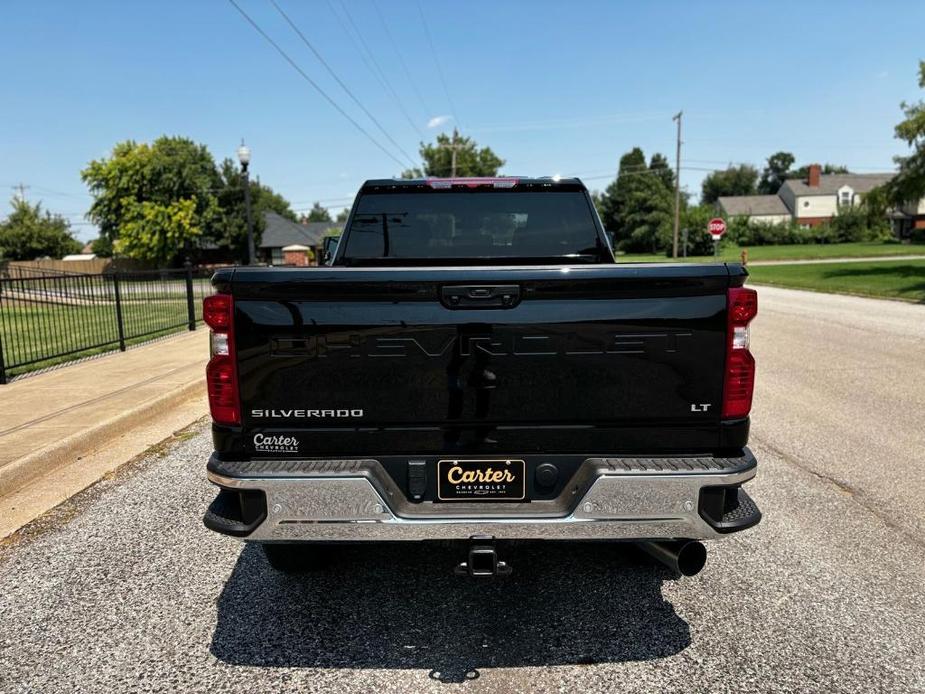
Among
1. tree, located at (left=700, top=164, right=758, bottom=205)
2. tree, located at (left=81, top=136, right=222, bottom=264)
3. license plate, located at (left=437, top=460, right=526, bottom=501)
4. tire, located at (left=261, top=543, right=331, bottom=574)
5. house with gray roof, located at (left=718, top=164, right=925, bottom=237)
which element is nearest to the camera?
license plate, located at (left=437, top=460, right=526, bottom=501)

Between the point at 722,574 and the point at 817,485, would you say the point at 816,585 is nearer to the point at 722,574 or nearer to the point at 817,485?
the point at 722,574

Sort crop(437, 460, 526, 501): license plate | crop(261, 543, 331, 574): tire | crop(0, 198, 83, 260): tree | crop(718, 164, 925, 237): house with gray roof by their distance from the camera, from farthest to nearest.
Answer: crop(718, 164, 925, 237): house with gray roof → crop(0, 198, 83, 260): tree → crop(261, 543, 331, 574): tire → crop(437, 460, 526, 501): license plate

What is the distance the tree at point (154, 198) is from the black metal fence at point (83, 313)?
45878mm

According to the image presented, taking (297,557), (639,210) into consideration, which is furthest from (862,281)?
(639,210)

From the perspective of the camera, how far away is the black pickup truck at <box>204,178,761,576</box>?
2693mm

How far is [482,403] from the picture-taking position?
2768 millimetres

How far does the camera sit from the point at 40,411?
23.6ft

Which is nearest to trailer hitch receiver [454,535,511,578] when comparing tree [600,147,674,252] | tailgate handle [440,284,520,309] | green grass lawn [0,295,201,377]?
tailgate handle [440,284,520,309]

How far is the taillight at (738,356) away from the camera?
271cm

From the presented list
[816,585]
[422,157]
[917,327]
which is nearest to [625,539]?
[816,585]

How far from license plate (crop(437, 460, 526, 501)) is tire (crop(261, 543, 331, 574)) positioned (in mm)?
1093

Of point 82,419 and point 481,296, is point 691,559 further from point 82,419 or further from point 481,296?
point 82,419

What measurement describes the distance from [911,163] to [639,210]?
2346 inches

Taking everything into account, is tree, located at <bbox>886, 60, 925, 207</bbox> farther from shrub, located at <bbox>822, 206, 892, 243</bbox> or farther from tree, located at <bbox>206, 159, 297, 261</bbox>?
shrub, located at <bbox>822, 206, 892, 243</bbox>
